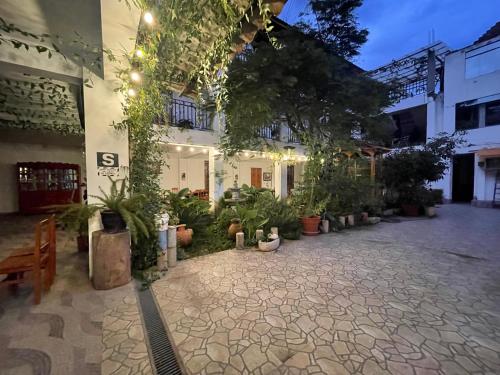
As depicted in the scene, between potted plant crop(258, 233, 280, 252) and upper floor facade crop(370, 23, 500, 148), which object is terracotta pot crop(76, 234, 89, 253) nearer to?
potted plant crop(258, 233, 280, 252)

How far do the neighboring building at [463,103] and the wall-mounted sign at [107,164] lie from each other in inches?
415

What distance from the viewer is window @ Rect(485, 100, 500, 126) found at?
1109cm

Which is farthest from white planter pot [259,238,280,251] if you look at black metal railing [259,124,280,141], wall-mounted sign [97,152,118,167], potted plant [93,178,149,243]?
black metal railing [259,124,280,141]

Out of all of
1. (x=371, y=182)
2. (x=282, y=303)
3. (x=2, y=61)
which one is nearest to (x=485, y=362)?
(x=282, y=303)

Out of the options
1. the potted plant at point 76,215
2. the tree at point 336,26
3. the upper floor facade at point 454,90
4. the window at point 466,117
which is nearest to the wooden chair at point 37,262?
the potted plant at point 76,215

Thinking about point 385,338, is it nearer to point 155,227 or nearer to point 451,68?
point 155,227

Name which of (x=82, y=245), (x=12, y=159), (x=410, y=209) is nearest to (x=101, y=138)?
(x=82, y=245)

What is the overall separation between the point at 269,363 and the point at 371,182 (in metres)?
6.78

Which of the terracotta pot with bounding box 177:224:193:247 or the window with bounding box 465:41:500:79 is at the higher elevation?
the window with bounding box 465:41:500:79

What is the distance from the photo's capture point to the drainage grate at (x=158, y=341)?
177cm

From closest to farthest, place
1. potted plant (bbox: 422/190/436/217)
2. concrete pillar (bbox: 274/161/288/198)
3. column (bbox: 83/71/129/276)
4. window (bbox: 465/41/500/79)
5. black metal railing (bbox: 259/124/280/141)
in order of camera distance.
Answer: column (bbox: 83/71/129/276)
potted plant (bbox: 422/190/436/217)
black metal railing (bbox: 259/124/280/141)
concrete pillar (bbox: 274/161/288/198)
window (bbox: 465/41/500/79)

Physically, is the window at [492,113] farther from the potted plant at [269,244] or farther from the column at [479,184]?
the potted plant at [269,244]

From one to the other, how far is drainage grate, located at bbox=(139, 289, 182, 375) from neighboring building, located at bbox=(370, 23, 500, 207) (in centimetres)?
1128

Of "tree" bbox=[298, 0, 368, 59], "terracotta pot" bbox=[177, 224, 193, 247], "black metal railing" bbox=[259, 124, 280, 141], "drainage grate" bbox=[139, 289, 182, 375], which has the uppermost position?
"tree" bbox=[298, 0, 368, 59]
